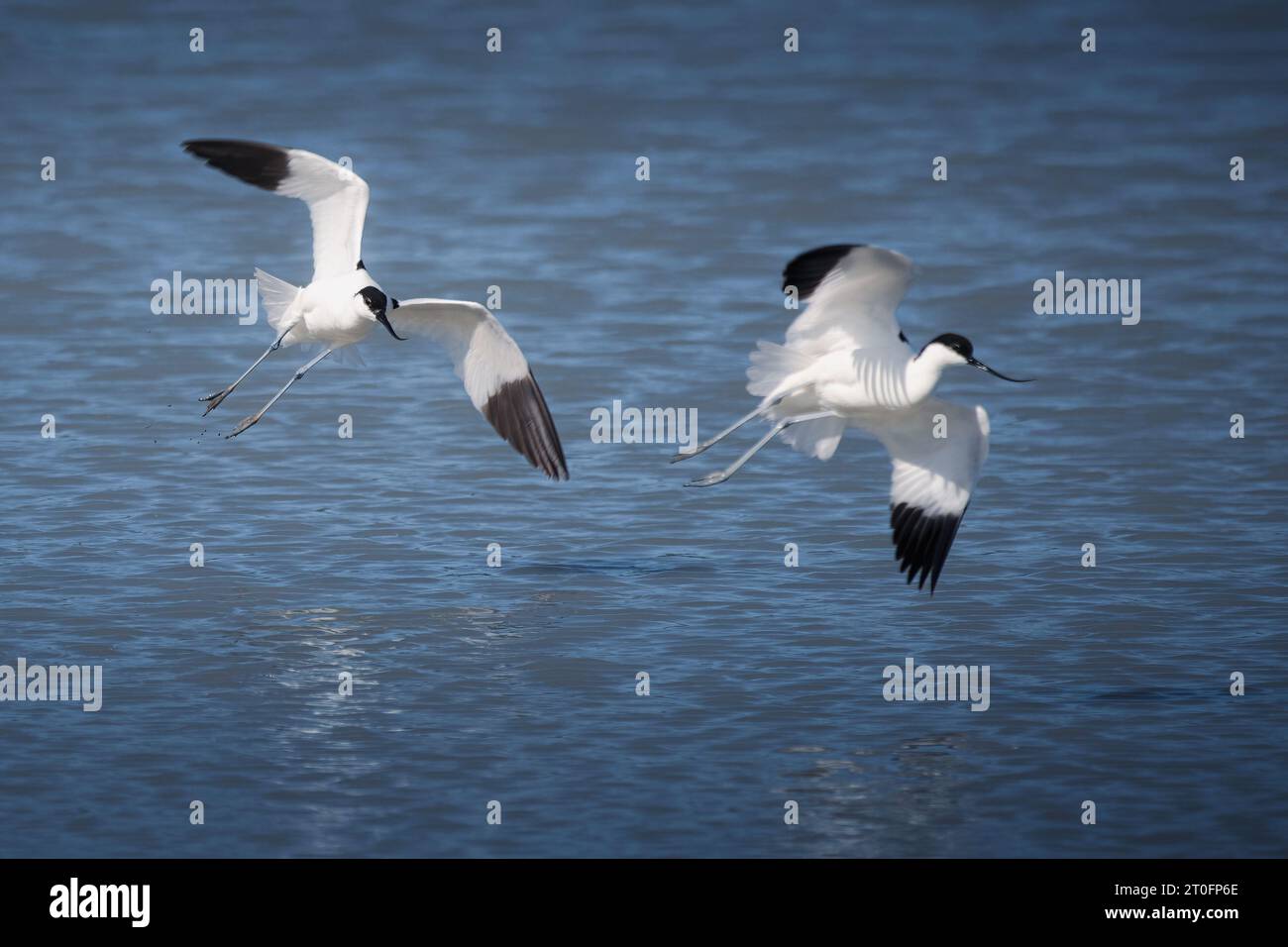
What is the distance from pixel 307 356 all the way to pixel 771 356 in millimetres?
8645

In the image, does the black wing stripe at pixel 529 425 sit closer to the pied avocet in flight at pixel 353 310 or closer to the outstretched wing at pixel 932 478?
the pied avocet in flight at pixel 353 310

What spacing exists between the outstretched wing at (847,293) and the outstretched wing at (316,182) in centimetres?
290

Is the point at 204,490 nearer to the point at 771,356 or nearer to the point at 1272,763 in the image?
the point at 771,356

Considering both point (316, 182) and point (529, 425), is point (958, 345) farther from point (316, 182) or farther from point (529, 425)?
point (316, 182)

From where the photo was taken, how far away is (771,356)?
12.5 m

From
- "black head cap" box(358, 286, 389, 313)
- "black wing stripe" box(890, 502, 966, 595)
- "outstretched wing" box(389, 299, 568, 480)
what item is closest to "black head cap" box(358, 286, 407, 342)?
"black head cap" box(358, 286, 389, 313)

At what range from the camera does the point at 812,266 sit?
11.2 metres

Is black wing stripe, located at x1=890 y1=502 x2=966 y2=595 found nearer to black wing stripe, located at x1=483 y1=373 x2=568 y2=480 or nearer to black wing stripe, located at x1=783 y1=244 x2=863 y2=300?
black wing stripe, located at x1=783 y1=244 x2=863 y2=300

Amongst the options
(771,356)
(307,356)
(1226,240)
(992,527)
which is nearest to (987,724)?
(771,356)

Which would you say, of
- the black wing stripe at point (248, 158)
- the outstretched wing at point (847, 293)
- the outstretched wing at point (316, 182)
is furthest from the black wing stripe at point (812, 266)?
the black wing stripe at point (248, 158)

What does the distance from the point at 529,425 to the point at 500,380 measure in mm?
332

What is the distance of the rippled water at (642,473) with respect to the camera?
419 inches

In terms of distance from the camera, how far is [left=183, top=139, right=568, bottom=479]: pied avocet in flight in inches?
524

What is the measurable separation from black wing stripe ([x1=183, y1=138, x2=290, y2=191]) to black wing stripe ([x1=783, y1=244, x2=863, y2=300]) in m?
3.56
